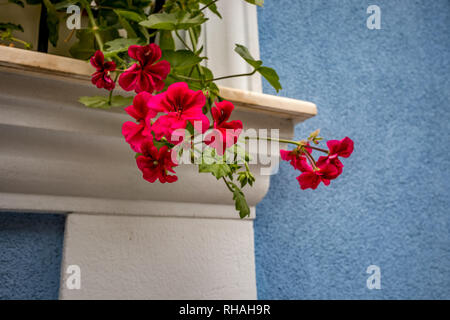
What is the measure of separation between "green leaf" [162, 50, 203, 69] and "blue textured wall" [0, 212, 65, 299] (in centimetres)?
27

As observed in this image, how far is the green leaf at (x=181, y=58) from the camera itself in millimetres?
447

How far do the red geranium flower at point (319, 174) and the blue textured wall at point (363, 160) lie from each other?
24 cm

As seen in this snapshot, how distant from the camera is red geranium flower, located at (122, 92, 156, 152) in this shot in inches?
13.9

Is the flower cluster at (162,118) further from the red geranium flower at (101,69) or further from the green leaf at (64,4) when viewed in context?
the green leaf at (64,4)

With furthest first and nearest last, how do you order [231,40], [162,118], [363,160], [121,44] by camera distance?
[363,160] → [231,40] → [121,44] → [162,118]

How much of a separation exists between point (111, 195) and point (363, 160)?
1.68 ft

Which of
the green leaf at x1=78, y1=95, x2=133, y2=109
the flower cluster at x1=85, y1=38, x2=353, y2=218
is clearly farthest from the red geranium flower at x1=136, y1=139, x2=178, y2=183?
the green leaf at x1=78, y1=95, x2=133, y2=109

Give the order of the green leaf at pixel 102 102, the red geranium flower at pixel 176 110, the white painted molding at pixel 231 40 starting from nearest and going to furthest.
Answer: the red geranium flower at pixel 176 110, the green leaf at pixel 102 102, the white painted molding at pixel 231 40

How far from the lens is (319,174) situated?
16.9 inches

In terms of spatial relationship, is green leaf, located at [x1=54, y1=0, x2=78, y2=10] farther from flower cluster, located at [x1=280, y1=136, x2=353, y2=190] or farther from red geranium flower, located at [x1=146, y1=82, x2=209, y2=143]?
flower cluster, located at [x1=280, y1=136, x2=353, y2=190]

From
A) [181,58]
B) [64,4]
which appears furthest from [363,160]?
[64,4]

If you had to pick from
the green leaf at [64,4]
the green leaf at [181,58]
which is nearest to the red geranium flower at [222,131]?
the green leaf at [181,58]

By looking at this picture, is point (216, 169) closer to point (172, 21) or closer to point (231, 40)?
point (172, 21)
